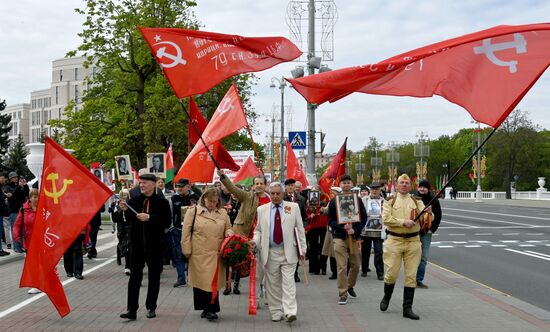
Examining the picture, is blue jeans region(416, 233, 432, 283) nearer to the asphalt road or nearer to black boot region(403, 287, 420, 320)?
the asphalt road

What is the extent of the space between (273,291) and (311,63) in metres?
11.6

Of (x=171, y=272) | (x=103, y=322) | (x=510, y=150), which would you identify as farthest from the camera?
(x=510, y=150)

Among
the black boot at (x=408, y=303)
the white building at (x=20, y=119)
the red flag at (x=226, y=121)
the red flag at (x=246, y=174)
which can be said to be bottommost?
the black boot at (x=408, y=303)

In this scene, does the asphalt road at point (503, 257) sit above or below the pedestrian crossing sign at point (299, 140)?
below

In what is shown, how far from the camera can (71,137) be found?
36.7m

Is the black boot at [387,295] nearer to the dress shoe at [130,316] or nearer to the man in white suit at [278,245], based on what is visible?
the man in white suit at [278,245]

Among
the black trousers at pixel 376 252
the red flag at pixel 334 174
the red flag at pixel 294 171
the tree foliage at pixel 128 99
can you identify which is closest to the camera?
the black trousers at pixel 376 252

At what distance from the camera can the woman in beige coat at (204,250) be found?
8516mm

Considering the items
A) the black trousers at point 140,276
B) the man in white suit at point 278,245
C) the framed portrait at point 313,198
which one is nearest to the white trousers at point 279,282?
the man in white suit at point 278,245

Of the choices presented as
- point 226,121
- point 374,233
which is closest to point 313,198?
point 374,233

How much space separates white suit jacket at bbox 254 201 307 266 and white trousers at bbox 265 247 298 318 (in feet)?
0.26

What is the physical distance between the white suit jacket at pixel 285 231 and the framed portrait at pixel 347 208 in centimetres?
142

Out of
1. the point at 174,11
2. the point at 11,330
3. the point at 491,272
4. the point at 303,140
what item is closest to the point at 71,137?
the point at 174,11

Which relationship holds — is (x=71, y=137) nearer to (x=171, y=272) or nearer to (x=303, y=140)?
(x=303, y=140)
